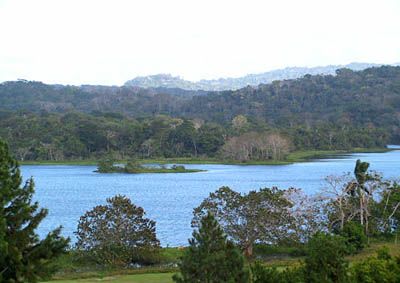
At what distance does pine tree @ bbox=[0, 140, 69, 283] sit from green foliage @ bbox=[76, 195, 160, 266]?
13.6 metres

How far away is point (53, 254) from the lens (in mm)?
14117

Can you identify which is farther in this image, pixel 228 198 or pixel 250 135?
pixel 250 135

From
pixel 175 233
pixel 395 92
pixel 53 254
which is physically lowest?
pixel 175 233

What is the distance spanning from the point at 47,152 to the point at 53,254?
90440 millimetres

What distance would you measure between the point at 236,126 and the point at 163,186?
56.4 metres

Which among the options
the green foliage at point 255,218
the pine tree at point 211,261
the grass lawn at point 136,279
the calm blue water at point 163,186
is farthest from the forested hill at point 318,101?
the pine tree at point 211,261

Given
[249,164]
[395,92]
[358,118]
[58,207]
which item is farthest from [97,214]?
[395,92]

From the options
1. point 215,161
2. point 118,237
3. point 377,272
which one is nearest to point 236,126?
point 215,161

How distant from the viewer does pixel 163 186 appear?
64625mm

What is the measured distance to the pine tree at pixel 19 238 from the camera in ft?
44.0

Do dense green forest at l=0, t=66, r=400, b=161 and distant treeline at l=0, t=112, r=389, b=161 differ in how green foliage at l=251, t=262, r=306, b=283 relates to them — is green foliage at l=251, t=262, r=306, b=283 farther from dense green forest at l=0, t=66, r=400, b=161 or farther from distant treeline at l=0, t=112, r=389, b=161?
distant treeline at l=0, t=112, r=389, b=161

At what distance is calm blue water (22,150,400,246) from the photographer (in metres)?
41.8

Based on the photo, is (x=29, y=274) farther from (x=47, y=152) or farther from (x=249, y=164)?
(x=47, y=152)

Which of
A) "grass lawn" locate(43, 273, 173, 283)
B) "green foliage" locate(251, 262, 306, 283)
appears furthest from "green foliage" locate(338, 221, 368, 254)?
"green foliage" locate(251, 262, 306, 283)
